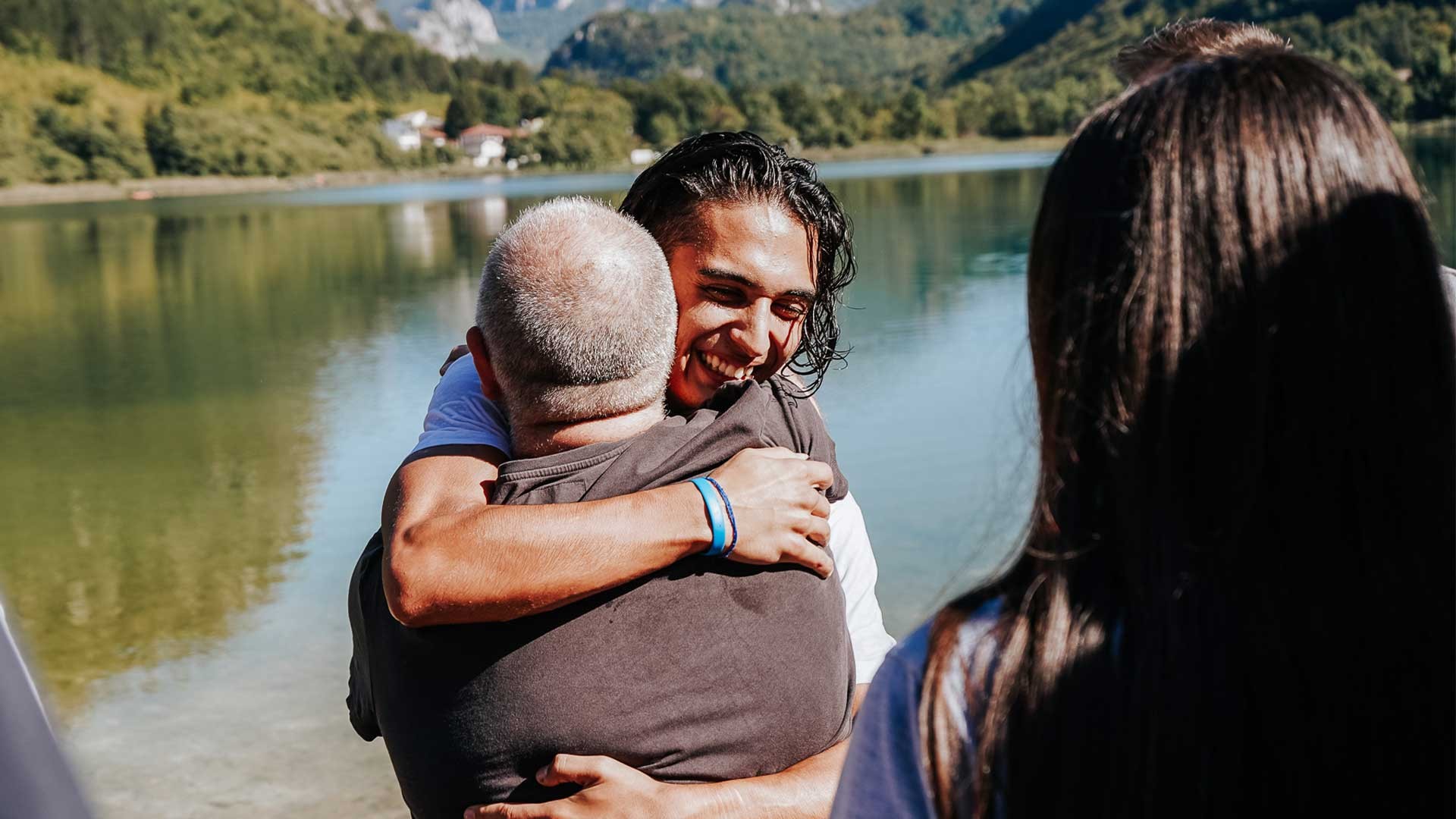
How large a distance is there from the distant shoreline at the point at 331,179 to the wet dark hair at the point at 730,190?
72093 mm

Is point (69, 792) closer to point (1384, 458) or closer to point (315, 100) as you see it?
point (1384, 458)

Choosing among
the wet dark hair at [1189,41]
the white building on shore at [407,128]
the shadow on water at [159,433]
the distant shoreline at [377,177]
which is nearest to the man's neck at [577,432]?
the wet dark hair at [1189,41]

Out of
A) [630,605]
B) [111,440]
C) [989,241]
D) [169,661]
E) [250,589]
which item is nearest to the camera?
[630,605]

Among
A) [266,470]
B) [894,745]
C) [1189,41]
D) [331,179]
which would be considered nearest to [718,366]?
[1189,41]

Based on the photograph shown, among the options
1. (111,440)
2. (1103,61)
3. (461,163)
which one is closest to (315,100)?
(461,163)

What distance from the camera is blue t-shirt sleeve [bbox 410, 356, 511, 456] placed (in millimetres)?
1821

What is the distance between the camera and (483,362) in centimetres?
179

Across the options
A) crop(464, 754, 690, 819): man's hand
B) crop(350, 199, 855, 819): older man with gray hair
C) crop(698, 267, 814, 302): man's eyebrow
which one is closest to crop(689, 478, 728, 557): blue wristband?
crop(350, 199, 855, 819): older man with gray hair

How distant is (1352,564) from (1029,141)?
109m

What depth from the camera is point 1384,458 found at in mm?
929

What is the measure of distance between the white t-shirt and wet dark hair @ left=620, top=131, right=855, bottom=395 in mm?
484

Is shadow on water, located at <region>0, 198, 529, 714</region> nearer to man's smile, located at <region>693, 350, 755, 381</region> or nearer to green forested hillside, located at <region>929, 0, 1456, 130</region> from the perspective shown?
man's smile, located at <region>693, 350, 755, 381</region>

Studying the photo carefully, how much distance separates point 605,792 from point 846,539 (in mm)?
640

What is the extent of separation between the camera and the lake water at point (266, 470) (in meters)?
5.44
